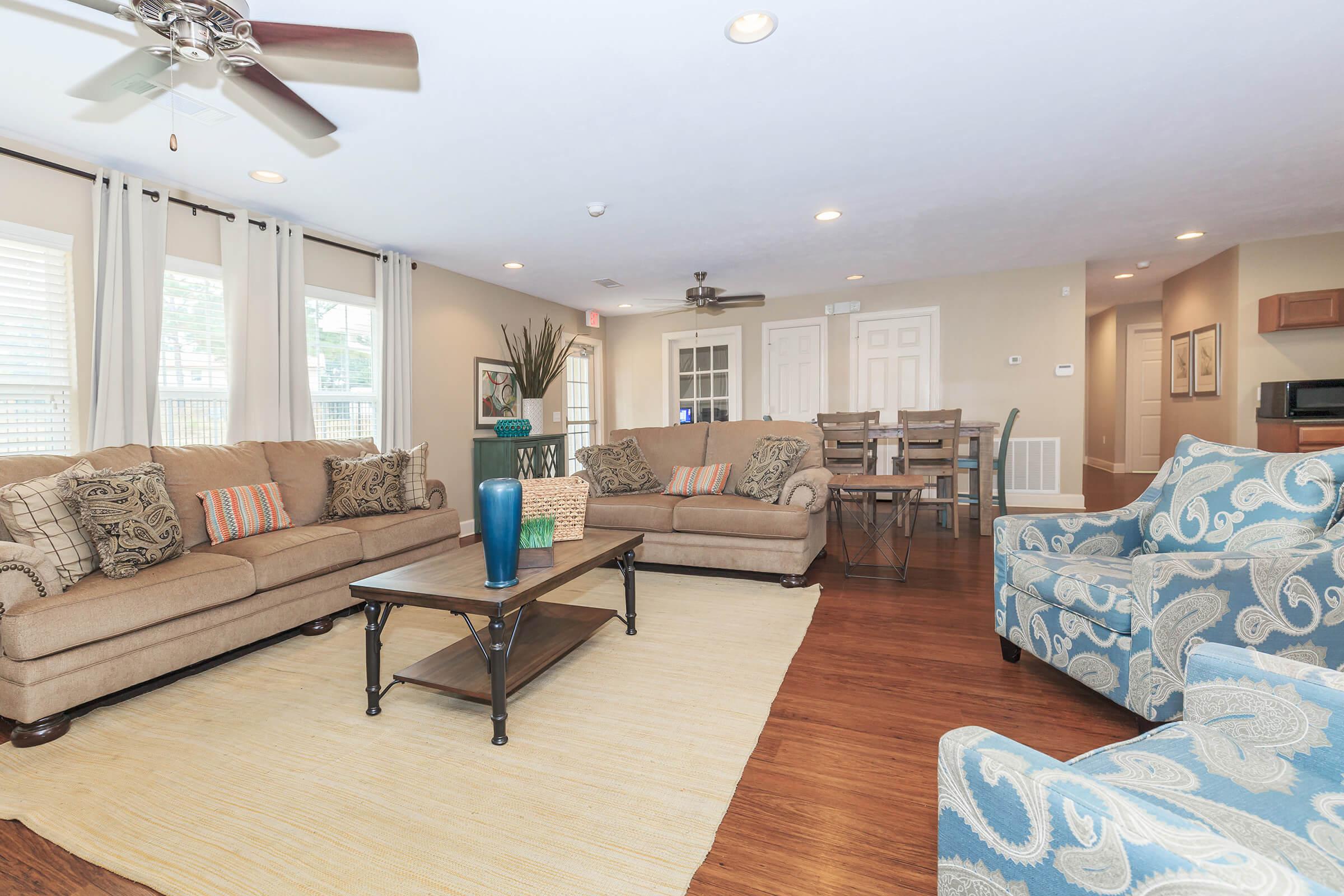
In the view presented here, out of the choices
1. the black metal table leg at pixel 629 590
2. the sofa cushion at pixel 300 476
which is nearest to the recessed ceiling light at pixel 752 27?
the black metal table leg at pixel 629 590

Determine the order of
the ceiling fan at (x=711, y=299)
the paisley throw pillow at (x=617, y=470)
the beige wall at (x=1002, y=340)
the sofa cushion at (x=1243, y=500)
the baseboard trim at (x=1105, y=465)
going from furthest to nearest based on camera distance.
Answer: the baseboard trim at (x=1105, y=465), the beige wall at (x=1002, y=340), the ceiling fan at (x=711, y=299), the paisley throw pillow at (x=617, y=470), the sofa cushion at (x=1243, y=500)

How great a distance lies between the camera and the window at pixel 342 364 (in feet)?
14.4

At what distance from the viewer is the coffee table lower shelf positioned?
2.00m

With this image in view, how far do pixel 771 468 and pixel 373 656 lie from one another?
2.53 m

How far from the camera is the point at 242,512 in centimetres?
294

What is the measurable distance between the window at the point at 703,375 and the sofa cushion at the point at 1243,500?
5.59 metres

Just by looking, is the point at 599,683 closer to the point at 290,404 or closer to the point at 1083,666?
the point at 1083,666

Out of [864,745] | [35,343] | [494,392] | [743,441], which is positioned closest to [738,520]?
[743,441]

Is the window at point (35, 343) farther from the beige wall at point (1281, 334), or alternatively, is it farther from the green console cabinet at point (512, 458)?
the beige wall at point (1281, 334)

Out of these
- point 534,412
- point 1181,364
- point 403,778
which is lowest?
point 403,778

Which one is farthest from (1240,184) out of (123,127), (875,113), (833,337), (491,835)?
(123,127)

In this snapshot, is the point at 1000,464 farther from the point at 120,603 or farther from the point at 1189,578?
the point at 120,603

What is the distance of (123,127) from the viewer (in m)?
2.77

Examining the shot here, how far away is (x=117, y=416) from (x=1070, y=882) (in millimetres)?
4276
